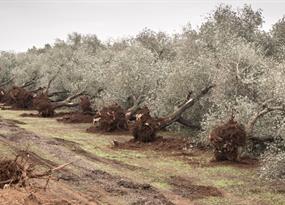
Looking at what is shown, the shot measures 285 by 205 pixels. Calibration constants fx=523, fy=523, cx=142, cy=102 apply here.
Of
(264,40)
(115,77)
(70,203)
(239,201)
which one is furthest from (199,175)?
Result: (264,40)

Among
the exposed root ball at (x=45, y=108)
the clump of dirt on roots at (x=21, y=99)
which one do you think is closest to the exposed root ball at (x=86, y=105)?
the exposed root ball at (x=45, y=108)

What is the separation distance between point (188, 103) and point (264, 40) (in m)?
9.94

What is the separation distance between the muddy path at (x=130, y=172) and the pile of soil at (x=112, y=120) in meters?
0.93

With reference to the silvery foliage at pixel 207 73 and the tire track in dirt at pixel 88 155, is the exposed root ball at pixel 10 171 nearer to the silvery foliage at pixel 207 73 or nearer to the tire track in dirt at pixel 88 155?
the tire track in dirt at pixel 88 155

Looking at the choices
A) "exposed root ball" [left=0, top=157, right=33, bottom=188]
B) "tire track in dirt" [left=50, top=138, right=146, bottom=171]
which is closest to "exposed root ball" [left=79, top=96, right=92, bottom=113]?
"tire track in dirt" [left=50, top=138, right=146, bottom=171]

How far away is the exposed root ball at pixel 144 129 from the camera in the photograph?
21.6 metres

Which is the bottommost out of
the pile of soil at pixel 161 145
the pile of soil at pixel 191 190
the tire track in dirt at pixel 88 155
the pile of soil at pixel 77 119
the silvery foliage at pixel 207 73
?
the pile of soil at pixel 191 190

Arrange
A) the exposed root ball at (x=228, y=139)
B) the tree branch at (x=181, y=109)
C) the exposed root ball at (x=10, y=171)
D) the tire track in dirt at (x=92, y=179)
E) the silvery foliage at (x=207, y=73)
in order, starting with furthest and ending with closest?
the tree branch at (x=181, y=109) < the silvery foliage at (x=207, y=73) < the exposed root ball at (x=228, y=139) < the tire track in dirt at (x=92, y=179) < the exposed root ball at (x=10, y=171)

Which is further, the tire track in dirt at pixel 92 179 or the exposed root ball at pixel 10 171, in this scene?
the tire track in dirt at pixel 92 179

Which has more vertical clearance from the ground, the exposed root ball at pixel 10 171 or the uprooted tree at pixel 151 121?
the uprooted tree at pixel 151 121

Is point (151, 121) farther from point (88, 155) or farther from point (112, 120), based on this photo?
point (88, 155)

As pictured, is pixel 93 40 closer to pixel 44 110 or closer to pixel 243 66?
pixel 44 110

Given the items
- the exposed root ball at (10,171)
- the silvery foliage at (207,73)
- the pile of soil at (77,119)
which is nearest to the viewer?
the exposed root ball at (10,171)

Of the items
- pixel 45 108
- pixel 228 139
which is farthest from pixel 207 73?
pixel 45 108
